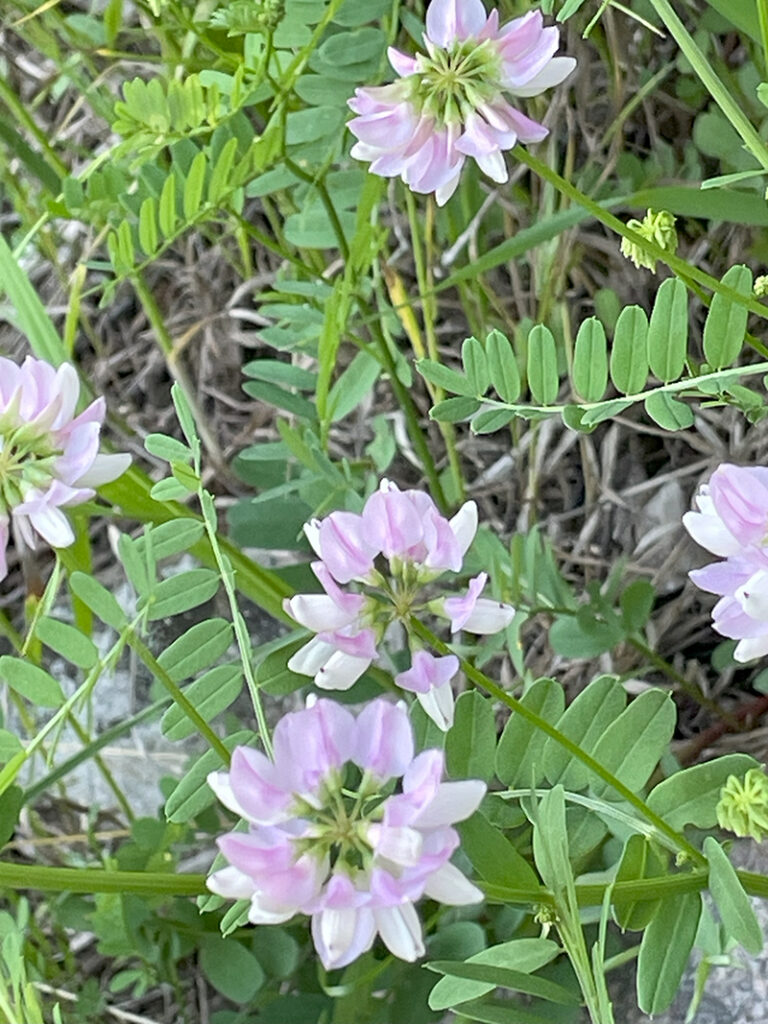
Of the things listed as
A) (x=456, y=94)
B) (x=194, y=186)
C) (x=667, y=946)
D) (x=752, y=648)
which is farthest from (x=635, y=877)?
(x=194, y=186)

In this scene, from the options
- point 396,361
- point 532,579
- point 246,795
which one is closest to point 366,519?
point 246,795

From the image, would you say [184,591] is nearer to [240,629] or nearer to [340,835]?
[240,629]

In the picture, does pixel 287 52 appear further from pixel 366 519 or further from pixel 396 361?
pixel 366 519

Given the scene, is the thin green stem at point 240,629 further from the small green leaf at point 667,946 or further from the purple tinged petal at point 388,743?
the small green leaf at point 667,946

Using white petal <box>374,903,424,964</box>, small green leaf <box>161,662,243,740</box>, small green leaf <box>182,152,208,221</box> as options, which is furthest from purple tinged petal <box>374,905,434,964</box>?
small green leaf <box>182,152,208,221</box>

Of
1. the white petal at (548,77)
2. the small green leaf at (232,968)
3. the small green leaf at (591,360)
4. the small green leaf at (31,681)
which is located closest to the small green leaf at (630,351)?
the small green leaf at (591,360)

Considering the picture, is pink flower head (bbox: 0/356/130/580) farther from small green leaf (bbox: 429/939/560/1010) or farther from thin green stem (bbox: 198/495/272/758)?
small green leaf (bbox: 429/939/560/1010)
